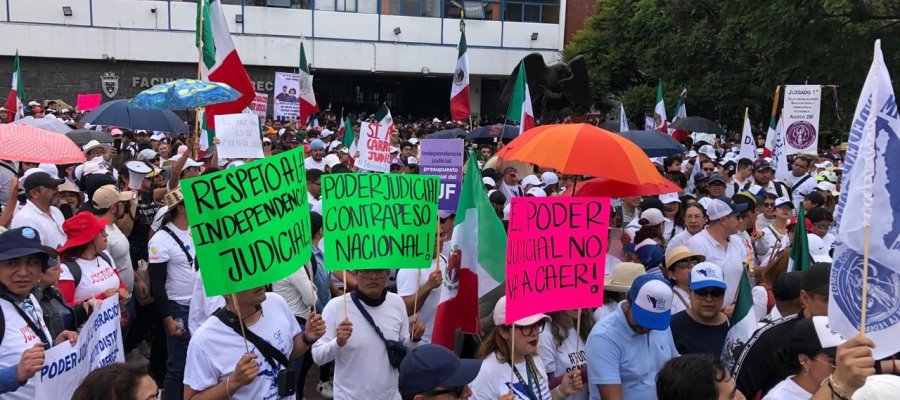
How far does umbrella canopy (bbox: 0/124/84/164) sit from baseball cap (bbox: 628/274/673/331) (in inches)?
186

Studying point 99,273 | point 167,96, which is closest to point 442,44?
point 167,96

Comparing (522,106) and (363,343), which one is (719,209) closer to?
(363,343)

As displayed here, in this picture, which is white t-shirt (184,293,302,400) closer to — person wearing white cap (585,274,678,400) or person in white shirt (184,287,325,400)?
person in white shirt (184,287,325,400)

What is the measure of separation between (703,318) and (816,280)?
691mm

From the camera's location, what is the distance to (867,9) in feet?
77.7

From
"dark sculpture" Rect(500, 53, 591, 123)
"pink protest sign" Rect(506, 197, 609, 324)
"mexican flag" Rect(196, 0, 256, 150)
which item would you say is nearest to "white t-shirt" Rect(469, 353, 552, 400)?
"pink protest sign" Rect(506, 197, 609, 324)

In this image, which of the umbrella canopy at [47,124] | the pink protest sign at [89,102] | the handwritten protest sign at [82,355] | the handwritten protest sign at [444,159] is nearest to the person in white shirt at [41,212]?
the handwritten protest sign at [82,355]

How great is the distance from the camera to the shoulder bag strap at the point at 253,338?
4059 mm

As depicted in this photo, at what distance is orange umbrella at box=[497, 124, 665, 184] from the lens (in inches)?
238

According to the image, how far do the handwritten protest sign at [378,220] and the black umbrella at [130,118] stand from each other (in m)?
9.05

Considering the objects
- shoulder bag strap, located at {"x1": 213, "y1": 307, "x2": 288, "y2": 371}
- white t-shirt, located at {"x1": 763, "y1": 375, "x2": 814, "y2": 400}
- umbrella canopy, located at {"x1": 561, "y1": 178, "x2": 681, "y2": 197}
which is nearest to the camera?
white t-shirt, located at {"x1": 763, "y1": 375, "x2": 814, "y2": 400}

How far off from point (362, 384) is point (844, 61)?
73.0 ft

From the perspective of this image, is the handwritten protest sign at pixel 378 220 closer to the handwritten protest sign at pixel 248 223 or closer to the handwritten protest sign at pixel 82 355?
the handwritten protest sign at pixel 248 223

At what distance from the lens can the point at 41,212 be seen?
6.56 metres
